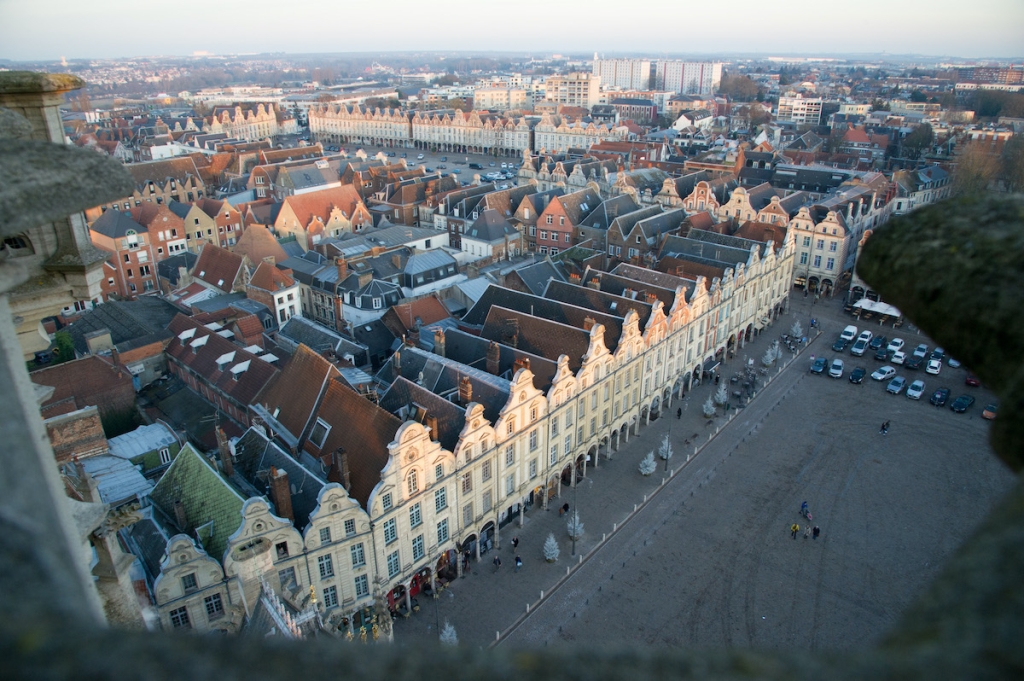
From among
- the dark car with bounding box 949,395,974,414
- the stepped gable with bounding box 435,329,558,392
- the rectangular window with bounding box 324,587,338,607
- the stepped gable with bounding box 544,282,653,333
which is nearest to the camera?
the rectangular window with bounding box 324,587,338,607

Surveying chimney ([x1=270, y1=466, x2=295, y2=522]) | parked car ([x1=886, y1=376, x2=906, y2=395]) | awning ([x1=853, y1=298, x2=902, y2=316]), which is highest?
chimney ([x1=270, y1=466, x2=295, y2=522])

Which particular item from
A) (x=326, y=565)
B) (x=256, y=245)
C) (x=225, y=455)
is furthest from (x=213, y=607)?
(x=256, y=245)

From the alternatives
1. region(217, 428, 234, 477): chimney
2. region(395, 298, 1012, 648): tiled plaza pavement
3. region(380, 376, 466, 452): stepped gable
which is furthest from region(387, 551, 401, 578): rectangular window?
region(217, 428, 234, 477): chimney

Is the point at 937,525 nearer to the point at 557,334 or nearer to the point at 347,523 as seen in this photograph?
the point at 557,334

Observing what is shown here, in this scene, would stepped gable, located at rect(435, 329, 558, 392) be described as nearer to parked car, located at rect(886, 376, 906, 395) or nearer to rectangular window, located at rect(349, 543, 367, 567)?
rectangular window, located at rect(349, 543, 367, 567)

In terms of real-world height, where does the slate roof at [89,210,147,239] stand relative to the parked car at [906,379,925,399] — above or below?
above

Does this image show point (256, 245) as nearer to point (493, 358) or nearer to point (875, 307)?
point (493, 358)
